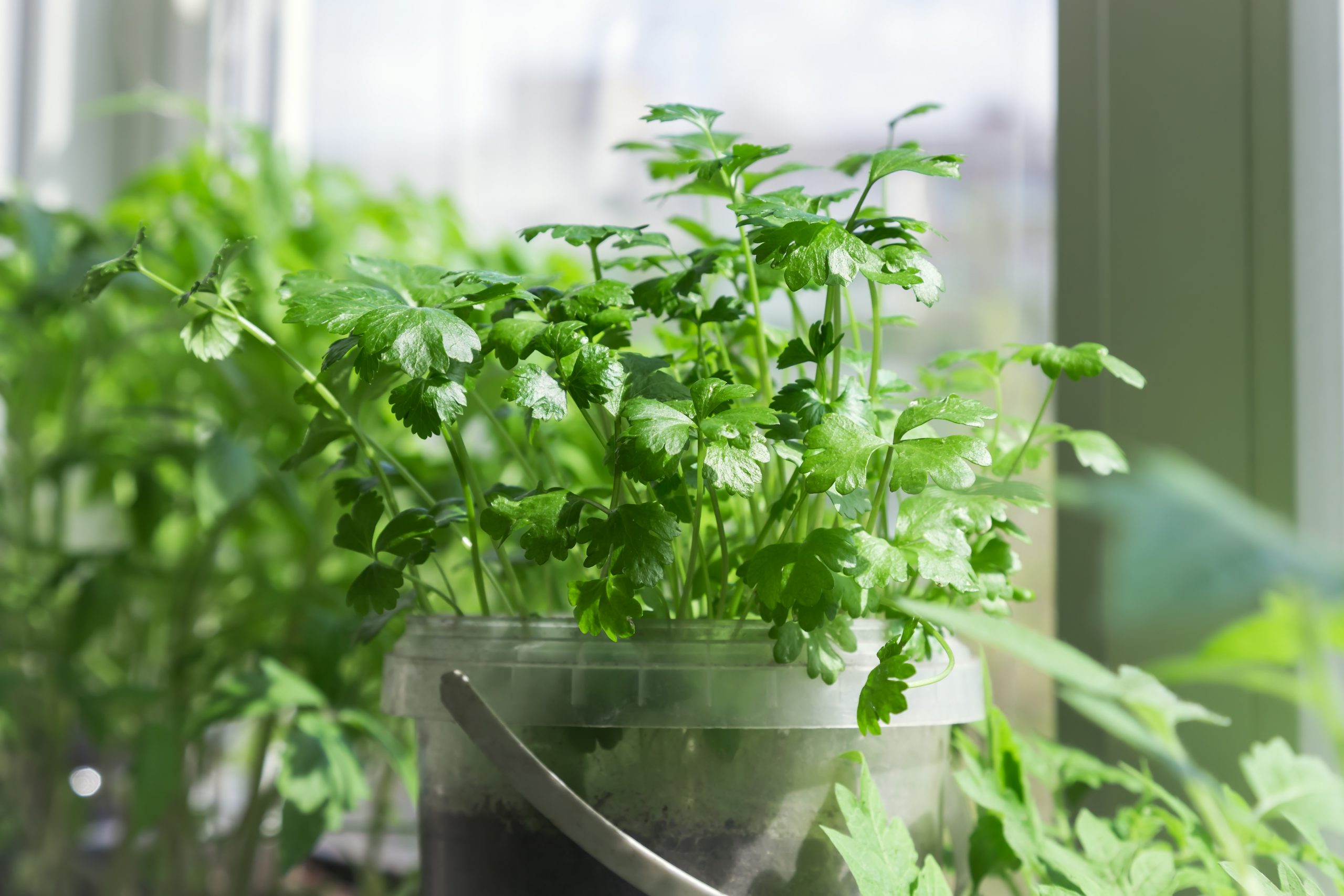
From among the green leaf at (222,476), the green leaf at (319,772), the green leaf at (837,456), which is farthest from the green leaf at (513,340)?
the green leaf at (222,476)

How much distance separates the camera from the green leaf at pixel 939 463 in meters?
0.37

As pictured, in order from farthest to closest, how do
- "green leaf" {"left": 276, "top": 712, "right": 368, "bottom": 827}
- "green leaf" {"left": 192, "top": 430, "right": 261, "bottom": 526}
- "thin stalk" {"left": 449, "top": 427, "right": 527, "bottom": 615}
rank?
"green leaf" {"left": 192, "top": 430, "right": 261, "bottom": 526}
"green leaf" {"left": 276, "top": 712, "right": 368, "bottom": 827}
"thin stalk" {"left": 449, "top": 427, "right": 527, "bottom": 615}

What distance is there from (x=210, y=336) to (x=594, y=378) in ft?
0.59

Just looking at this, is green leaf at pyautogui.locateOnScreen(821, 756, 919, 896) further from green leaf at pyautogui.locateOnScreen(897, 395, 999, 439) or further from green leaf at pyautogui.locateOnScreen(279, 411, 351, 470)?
green leaf at pyautogui.locateOnScreen(279, 411, 351, 470)

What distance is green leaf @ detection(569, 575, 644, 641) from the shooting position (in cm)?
39

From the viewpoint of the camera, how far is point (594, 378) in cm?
39

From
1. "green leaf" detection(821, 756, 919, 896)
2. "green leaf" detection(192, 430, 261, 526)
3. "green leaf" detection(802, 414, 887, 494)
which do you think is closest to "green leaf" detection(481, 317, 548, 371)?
"green leaf" detection(802, 414, 887, 494)

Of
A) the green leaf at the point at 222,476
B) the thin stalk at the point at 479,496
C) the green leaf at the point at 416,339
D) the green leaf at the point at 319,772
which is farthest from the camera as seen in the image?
the green leaf at the point at 222,476

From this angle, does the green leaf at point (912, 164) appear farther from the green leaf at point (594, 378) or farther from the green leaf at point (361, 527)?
the green leaf at point (361, 527)

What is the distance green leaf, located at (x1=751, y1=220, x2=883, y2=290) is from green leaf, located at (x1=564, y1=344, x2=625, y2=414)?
7 centimetres

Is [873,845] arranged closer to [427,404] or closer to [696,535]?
[696,535]

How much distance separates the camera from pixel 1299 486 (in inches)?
25.1

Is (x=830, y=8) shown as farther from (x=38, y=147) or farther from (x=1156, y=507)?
(x=38, y=147)

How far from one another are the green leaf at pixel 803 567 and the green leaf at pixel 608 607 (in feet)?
0.16
